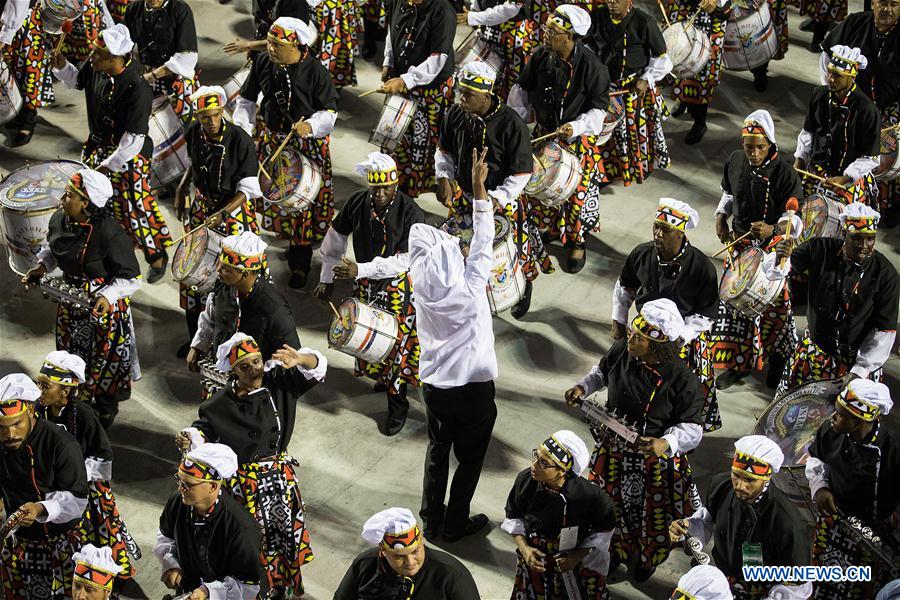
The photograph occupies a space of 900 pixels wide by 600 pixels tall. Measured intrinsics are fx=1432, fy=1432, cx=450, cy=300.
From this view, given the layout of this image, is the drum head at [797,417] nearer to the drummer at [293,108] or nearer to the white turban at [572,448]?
the white turban at [572,448]

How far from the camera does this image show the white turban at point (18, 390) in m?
6.57

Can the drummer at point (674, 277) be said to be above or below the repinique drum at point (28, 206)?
above

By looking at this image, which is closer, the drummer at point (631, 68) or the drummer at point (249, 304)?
the drummer at point (249, 304)

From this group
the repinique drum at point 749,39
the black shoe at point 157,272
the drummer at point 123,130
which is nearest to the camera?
the drummer at point 123,130

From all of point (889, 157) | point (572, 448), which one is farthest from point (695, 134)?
point (572, 448)

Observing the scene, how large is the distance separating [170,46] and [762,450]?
5.28 metres

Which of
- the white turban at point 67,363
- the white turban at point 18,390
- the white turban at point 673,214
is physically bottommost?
the white turban at point 67,363

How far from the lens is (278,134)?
9.04 m

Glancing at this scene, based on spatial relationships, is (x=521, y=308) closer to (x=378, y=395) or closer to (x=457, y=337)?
(x=378, y=395)

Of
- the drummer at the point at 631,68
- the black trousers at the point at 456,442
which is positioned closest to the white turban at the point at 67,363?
the black trousers at the point at 456,442

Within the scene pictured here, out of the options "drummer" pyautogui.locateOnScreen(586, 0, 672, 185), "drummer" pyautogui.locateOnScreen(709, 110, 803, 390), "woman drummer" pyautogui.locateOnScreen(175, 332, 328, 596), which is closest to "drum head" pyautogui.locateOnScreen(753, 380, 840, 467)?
"drummer" pyautogui.locateOnScreen(709, 110, 803, 390)

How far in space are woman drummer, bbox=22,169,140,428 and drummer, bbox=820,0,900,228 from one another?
15.4ft

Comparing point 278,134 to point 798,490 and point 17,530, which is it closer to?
point 17,530

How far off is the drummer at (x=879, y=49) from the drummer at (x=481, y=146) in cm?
243
